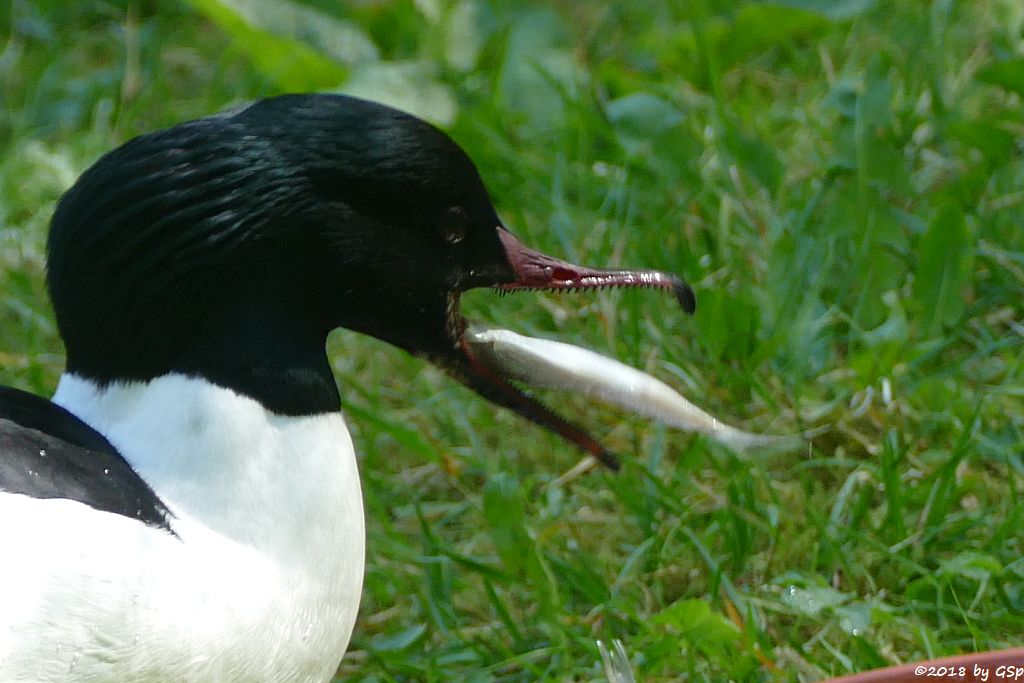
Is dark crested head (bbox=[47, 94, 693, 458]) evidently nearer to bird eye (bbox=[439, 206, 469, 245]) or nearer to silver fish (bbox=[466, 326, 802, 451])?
bird eye (bbox=[439, 206, 469, 245])

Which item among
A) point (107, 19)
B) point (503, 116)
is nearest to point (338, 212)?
point (503, 116)

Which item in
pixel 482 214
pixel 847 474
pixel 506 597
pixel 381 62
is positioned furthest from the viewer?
pixel 381 62

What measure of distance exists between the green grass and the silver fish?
290 mm

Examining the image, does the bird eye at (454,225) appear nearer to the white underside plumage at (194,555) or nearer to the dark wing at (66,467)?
the white underside plumage at (194,555)

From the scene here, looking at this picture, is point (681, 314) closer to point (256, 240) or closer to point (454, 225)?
point (454, 225)

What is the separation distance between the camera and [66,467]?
6.17ft

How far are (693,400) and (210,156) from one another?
1162 millimetres

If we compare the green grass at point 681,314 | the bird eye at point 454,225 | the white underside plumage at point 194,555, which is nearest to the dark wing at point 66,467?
the white underside plumage at point 194,555

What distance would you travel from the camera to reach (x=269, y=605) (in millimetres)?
1942

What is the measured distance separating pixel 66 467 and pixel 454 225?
577 millimetres

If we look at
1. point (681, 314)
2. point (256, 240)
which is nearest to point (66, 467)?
point (256, 240)

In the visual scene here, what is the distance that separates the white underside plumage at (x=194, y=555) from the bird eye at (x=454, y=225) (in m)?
0.27

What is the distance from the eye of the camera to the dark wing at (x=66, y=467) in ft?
6.08

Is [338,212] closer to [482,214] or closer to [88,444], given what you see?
[482,214]
